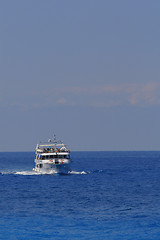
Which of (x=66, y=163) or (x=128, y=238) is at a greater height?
(x=66, y=163)

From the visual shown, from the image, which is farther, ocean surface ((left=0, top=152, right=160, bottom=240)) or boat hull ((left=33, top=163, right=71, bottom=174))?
boat hull ((left=33, top=163, right=71, bottom=174))

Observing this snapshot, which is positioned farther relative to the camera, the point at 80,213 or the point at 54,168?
the point at 54,168

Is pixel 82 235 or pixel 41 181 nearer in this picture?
pixel 82 235

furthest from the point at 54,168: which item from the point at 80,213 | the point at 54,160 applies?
the point at 80,213

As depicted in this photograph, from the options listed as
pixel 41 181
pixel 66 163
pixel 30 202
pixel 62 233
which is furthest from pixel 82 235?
pixel 66 163

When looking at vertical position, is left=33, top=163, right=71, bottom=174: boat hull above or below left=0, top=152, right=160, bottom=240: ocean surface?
above

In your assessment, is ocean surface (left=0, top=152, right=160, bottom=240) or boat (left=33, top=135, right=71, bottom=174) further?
boat (left=33, top=135, right=71, bottom=174)

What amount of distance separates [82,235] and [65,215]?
9326 mm

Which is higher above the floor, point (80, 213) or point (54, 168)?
point (54, 168)

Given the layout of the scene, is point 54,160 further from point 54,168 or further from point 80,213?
point 80,213

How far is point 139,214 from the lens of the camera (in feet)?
159

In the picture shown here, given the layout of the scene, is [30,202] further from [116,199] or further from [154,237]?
[154,237]

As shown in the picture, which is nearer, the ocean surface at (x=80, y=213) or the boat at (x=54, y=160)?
the ocean surface at (x=80, y=213)

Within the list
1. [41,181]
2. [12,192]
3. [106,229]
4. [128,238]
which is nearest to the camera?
[128,238]
